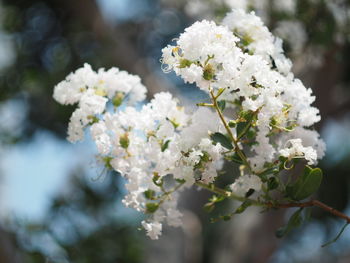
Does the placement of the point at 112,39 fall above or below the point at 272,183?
above

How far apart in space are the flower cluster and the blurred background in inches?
55.5

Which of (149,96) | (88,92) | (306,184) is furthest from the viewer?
(149,96)

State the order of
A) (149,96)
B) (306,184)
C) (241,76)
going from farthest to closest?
1. (149,96)
2. (306,184)
3. (241,76)

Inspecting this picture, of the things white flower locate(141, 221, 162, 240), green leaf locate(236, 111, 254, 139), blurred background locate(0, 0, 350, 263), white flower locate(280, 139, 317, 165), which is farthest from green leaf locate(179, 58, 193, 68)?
blurred background locate(0, 0, 350, 263)

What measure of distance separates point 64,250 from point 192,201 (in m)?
1.32

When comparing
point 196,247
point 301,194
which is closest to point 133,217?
point 196,247

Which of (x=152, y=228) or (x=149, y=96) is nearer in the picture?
(x=152, y=228)

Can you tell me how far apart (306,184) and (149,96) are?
2.85 metres

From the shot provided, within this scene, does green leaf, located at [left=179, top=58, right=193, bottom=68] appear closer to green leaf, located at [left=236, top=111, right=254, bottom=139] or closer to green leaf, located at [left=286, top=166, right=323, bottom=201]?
green leaf, located at [left=236, top=111, right=254, bottom=139]

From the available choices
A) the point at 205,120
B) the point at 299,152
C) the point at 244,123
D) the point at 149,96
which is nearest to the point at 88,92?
the point at 205,120

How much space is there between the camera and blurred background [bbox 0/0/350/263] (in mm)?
2904

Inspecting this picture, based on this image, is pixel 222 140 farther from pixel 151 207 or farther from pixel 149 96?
pixel 149 96

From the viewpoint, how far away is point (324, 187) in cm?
461

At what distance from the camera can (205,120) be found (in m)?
1.19
